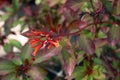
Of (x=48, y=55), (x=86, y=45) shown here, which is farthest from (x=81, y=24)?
(x=48, y=55)

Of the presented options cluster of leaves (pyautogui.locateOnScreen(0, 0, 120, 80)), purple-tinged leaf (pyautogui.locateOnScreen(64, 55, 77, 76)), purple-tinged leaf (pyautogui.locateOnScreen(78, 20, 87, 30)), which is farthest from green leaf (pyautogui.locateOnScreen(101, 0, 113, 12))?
purple-tinged leaf (pyautogui.locateOnScreen(64, 55, 77, 76))

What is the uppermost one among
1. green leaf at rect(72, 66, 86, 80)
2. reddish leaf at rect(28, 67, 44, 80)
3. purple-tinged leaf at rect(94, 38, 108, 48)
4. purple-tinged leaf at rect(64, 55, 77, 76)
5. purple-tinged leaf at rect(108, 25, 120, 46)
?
purple-tinged leaf at rect(108, 25, 120, 46)

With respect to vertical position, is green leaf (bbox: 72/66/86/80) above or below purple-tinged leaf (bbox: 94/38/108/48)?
below

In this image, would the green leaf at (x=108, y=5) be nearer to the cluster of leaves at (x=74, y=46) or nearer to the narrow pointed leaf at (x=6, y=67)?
the cluster of leaves at (x=74, y=46)

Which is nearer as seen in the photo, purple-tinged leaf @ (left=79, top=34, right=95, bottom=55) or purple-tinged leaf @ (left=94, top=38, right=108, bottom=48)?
purple-tinged leaf @ (left=79, top=34, right=95, bottom=55)

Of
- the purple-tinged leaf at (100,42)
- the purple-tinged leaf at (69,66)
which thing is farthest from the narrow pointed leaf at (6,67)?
the purple-tinged leaf at (100,42)

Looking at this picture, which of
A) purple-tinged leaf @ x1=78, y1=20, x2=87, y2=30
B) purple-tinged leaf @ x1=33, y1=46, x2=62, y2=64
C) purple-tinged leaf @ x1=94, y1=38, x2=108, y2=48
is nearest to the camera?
purple-tinged leaf @ x1=33, y1=46, x2=62, y2=64

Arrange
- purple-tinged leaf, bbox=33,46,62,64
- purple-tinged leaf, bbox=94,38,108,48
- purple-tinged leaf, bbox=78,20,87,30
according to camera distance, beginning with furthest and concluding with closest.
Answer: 1. purple-tinged leaf, bbox=94,38,108,48
2. purple-tinged leaf, bbox=78,20,87,30
3. purple-tinged leaf, bbox=33,46,62,64

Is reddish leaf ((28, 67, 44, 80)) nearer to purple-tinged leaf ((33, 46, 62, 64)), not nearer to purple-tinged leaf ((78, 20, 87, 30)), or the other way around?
purple-tinged leaf ((33, 46, 62, 64))

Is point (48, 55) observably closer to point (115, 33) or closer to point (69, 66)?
point (69, 66)
